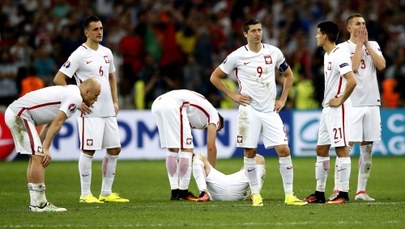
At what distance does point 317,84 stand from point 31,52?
7069mm

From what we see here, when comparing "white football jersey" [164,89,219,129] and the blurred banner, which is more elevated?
"white football jersey" [164,89,219,129]

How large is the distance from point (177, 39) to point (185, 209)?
14.7m

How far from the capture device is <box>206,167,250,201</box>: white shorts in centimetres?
1619

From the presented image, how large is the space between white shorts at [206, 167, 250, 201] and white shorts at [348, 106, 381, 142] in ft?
5.79

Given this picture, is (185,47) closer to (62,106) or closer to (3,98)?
(3,98)

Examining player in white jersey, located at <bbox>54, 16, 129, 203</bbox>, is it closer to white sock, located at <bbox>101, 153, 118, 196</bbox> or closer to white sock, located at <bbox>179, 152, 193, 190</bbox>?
white sock, located at <bbox>101, 153, 118, 196</bbox>

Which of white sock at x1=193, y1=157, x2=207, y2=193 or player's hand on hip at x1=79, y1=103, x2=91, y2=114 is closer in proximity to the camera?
player's hand on hip at x1=79, y1=103, x2=91, y2=114

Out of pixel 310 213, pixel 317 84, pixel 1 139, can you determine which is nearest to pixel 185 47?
pixel 317 84

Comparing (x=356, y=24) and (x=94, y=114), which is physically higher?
(x=356, y=24)

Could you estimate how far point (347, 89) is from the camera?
15180 millimetres

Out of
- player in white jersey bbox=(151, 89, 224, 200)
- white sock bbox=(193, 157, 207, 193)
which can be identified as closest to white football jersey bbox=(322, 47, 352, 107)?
player in white jersey bbox=(151, 89, 224, 200)

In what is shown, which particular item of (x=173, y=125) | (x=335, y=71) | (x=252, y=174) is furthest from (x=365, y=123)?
(x=173, y=125)

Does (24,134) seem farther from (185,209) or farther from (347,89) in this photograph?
(347,89)

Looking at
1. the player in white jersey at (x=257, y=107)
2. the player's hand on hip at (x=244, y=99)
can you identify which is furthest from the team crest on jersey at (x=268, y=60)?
the player's hand on hip at (x=244, y=99)
